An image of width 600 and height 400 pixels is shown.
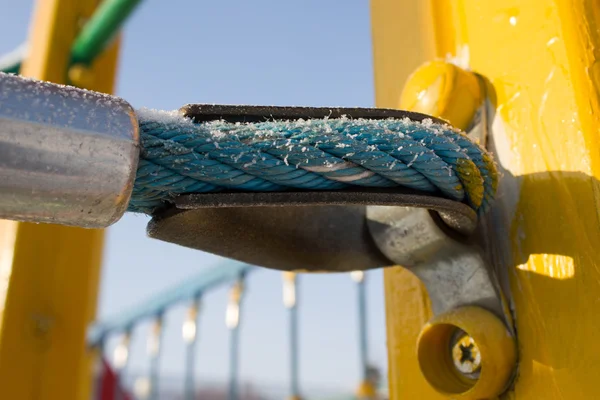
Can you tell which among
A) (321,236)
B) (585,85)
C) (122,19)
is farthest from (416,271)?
(122,19)

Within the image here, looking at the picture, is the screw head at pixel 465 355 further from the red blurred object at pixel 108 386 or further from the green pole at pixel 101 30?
the red blurred object at pixel 108 386

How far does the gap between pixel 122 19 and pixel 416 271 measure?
919 millimetres

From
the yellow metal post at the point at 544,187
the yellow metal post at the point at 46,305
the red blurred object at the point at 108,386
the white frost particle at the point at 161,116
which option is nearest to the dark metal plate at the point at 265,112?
the white frost particle at the point at 161,116

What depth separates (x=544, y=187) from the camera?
45cm

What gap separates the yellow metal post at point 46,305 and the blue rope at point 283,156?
775 millimetres

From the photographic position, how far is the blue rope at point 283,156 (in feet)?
1.18

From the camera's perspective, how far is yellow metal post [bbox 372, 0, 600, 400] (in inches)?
16.4

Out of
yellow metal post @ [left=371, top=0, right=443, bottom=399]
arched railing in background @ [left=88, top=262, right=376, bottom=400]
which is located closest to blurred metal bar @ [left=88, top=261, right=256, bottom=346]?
arched railing in background @ [left=88, top=262, right=376, bottom=400]

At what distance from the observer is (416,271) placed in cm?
51

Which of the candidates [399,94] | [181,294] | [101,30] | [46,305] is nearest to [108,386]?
[181,294]

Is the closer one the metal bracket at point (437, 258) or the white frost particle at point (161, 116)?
the white frost particle at point (161, 116)

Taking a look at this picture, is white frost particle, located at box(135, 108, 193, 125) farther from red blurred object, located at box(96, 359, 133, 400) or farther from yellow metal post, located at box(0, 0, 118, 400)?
red blurred object, located at box(96, 359, 133, 400)

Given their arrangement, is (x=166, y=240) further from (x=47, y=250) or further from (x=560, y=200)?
(x=47, y=250)

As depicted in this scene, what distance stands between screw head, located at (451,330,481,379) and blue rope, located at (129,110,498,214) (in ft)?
0.41
